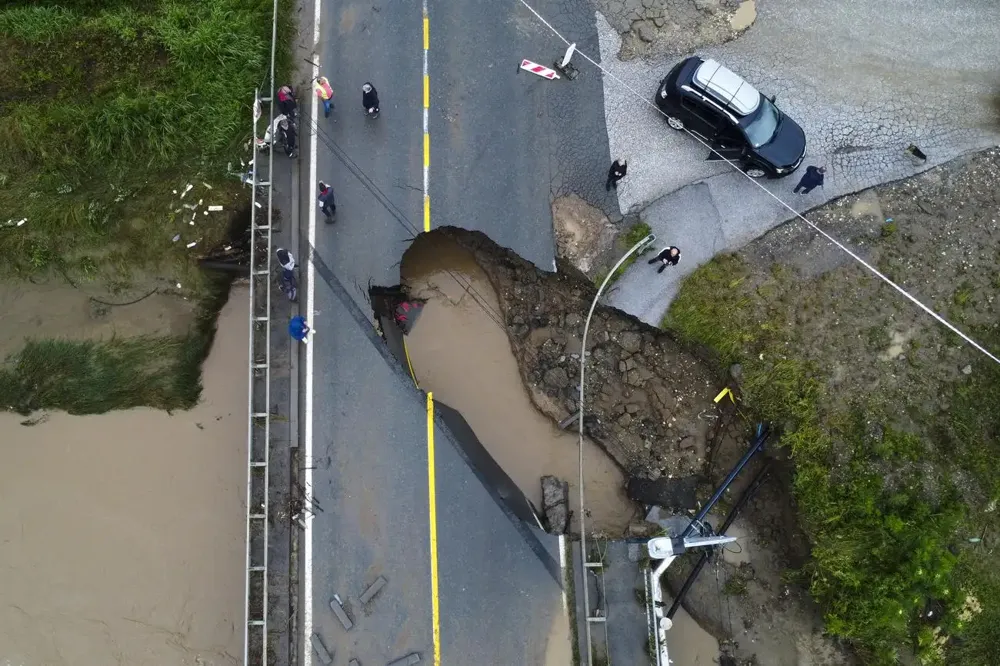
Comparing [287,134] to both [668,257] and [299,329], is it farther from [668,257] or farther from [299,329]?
[668,257]

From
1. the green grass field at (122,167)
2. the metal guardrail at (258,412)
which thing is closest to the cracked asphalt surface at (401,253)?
the metal guardrail at (258,412)

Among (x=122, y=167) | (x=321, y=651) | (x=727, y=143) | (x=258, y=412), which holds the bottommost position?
(x=321, y=651)

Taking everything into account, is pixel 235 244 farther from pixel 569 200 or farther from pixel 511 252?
pixel 569 200

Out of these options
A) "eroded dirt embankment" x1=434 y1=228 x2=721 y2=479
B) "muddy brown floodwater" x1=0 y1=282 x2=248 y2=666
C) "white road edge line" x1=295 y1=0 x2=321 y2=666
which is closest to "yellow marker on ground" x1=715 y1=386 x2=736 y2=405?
"eroded dirt embankment" x1=434 y1=228 x2=721 y2=479

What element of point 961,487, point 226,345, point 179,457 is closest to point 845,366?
point 961,487

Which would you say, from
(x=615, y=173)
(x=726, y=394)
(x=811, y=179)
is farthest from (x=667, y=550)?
(x=811, y=179)

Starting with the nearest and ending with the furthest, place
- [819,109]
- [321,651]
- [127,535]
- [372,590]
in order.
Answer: [321,651]
[372,590]
[127,535]
[819,109]
